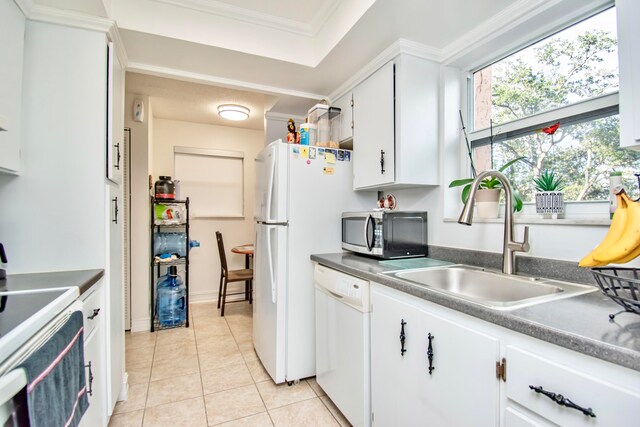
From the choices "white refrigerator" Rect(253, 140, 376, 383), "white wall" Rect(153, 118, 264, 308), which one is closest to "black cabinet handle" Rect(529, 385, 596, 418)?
"white refrigerator" Rect(253, 140, 376, 383)

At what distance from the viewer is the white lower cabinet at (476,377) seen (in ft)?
2.25

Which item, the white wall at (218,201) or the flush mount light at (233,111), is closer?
the flush mount light at (233,111)

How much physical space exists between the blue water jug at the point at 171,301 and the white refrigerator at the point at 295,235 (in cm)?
146

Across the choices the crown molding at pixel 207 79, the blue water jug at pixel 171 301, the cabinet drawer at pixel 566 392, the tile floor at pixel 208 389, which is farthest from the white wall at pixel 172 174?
the cabinet drawer at pixel 566 392

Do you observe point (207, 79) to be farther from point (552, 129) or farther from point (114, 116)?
point (552, 129)

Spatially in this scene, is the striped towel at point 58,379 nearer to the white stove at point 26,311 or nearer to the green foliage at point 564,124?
the white stove at point 26,311

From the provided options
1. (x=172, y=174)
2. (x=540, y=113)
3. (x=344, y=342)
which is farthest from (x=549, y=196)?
(x=172, y=174)

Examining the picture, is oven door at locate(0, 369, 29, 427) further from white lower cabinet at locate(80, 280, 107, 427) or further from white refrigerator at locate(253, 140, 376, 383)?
white refrigerator at locate(253, 140, 376, 383)

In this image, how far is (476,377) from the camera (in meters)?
0.96

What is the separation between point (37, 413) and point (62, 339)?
22cm

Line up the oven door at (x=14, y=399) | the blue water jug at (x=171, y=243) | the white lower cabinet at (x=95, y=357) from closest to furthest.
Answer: the oven door at (x=14, y=399) < the white lower cabinet at (x=95, y=357) < the blue water jug at (x=171, y=243)

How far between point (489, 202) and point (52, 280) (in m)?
2.11

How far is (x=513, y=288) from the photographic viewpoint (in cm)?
135

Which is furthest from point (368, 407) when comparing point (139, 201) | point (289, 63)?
point (139, 201)
